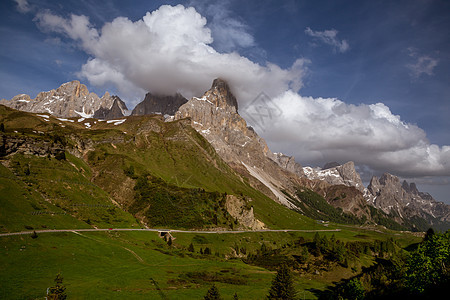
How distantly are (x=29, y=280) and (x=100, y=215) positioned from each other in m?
76.6

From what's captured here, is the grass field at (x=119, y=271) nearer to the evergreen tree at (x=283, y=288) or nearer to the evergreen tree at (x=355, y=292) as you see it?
the evergreen tree at (x=355, y=292)

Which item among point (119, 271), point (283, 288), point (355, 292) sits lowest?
point (355, 292)

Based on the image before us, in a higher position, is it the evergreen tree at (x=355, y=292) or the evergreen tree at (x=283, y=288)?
the evergreen tree at (x=283, y=288)

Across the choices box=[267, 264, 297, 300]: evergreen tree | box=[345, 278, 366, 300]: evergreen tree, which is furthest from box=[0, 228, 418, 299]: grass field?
box=[267, 264, 297, 300]: evergreen tree

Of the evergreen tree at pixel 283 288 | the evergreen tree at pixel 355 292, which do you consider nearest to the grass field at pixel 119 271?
the evergreen tree at pixel 355 292

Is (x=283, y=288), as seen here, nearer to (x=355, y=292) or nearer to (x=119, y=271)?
(x=355, y=292)

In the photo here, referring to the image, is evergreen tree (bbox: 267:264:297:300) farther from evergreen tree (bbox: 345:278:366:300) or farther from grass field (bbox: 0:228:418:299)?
evergreen tree (bbox: 345:278:366:300)

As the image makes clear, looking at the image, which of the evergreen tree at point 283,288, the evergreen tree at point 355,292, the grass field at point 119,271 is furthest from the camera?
the evergreen tree at point 355,292

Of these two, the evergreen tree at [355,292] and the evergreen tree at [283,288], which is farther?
the evergreen tree at [355,292]

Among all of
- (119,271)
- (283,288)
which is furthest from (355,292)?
(119,271)

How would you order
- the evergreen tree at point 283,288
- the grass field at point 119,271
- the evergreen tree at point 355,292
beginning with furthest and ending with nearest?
the evergreen tree at point 355,292
the grass field at point 119,271
the evergreen tree at point 283,288

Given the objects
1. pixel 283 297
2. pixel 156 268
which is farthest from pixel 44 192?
pixel 283 297

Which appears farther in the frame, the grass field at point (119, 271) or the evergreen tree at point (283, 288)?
the grass field at point (119, 271)

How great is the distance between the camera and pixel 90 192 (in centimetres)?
15050
